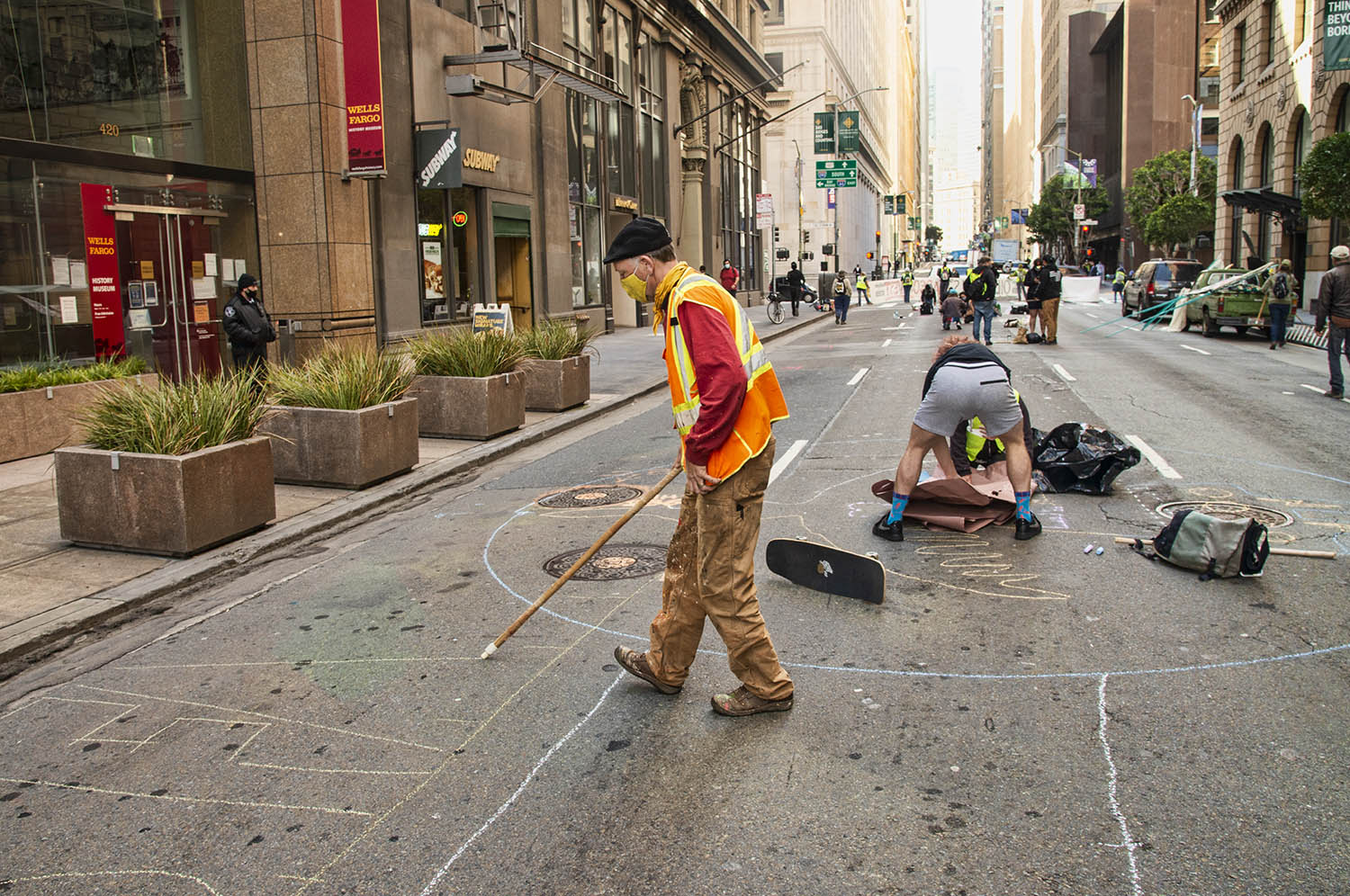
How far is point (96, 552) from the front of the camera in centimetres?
749

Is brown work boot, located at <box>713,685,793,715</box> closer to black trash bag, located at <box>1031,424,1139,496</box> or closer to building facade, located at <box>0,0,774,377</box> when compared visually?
black trash bag, located at <box>1031,424,1139,496</box>

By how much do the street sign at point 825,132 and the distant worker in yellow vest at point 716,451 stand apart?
5092 centimetres

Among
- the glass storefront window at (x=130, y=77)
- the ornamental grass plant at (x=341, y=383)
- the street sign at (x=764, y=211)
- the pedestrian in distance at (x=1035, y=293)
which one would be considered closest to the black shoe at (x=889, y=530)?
the ornamental grass plant at (x=341, y=383)

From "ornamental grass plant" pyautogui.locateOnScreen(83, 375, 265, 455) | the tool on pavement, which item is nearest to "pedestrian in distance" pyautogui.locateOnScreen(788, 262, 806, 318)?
"ornamental grass plant" pyautogui.locateOnScreen(83, 375, 265, 455)

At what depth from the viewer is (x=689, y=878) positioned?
329 centimetres

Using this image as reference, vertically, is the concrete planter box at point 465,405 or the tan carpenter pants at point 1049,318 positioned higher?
the tan carpenter pants at point 1049,318

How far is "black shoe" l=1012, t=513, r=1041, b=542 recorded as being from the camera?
717 cm

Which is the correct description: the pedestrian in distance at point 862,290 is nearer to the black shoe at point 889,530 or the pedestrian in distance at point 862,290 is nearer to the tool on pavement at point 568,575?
the black shoe at point 889,530

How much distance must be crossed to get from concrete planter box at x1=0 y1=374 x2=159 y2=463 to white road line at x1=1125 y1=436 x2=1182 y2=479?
9723 mm

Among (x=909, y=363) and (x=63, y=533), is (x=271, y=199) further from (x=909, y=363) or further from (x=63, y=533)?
(x=909, y=363)

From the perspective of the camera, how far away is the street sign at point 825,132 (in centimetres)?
5306

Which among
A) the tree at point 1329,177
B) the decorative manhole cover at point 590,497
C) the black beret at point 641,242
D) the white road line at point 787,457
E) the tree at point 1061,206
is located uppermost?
the tree at point 1061,206

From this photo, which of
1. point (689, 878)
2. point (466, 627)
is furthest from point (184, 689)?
point (689, 878)

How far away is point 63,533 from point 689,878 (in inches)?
246
